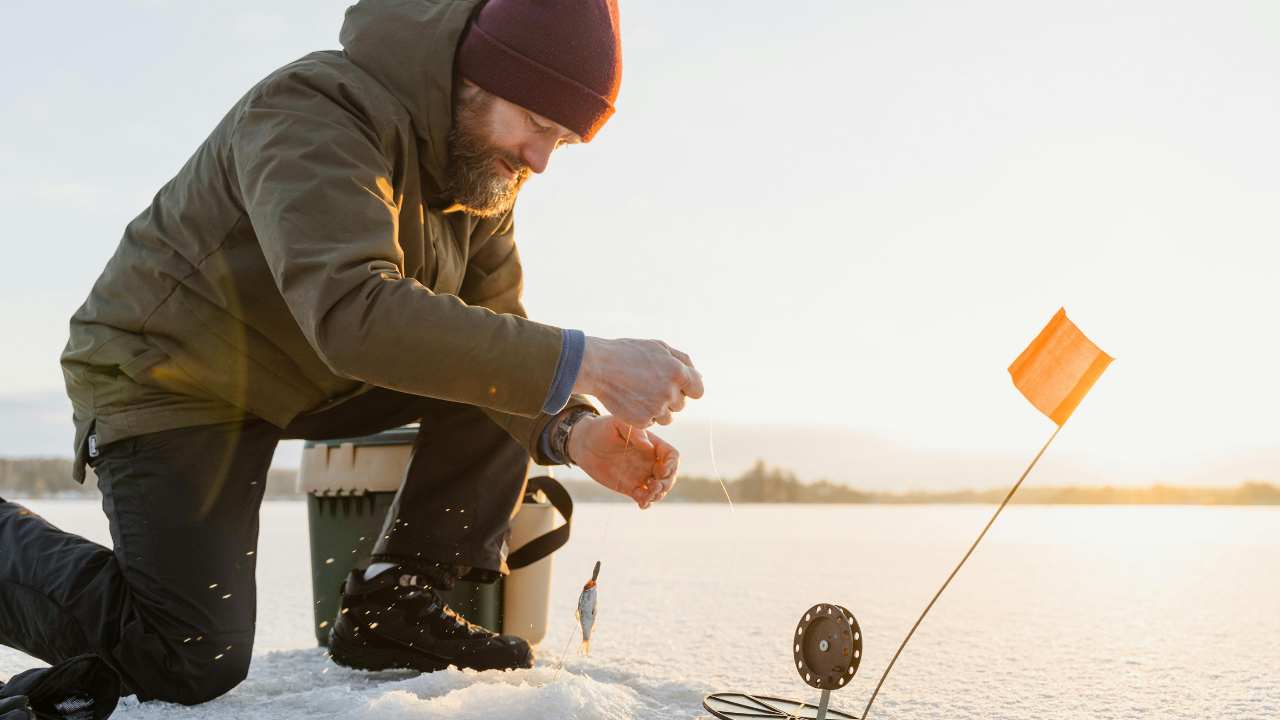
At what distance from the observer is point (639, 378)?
133 centimetres

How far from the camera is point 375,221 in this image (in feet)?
4.65

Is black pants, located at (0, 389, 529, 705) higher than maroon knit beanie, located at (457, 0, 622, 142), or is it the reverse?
maroon knit beanie, located at (457, 0, 622, 142)

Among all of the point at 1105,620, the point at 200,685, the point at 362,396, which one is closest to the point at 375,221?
the point at 362,396

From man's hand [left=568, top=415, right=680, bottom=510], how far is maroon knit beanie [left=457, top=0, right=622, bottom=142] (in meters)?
0.53

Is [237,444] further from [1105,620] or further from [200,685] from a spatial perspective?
[1105,620]

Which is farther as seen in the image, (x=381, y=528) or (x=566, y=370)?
(x=381, y=528)

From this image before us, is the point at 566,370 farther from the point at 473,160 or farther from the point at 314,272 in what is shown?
the point at 473,160

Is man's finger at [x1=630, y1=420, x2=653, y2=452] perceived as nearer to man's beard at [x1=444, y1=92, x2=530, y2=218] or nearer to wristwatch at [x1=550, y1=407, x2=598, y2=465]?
wristwatch at [x1=550, y1=407, x2=598, y2=465]

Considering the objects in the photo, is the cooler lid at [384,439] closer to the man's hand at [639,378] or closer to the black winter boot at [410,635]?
the black winter boot at [410,635]

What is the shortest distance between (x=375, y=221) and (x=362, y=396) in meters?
0.69

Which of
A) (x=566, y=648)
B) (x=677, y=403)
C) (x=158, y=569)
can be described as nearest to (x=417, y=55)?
(x=677, y=403)

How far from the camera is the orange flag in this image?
125cm

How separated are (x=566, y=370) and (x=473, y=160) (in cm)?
56

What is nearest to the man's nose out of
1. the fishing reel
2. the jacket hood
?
the jacket hood
